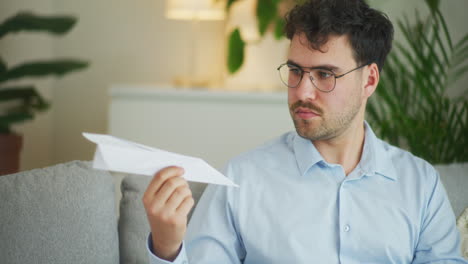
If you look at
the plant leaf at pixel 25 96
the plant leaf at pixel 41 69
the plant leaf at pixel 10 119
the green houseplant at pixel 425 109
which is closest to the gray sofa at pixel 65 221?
the green houseplant at pixel 425 109

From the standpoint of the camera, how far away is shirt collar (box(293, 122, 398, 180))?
1513mm

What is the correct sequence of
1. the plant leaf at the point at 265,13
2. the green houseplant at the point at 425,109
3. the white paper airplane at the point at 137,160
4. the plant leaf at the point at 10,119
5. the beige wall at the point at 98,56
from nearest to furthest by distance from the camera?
the white paper airplane at the point at 137,160 → the green houseplant at the point at 425,109 → the plant leaf at the point at 10,119 → the plant leaf at the point at 265,13 → the beige wall at the point at 98,56

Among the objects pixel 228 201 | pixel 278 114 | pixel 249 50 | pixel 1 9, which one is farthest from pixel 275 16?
pixel 228 201

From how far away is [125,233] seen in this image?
1585 mm

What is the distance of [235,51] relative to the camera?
372 cm

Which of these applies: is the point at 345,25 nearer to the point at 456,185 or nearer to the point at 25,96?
the point at 456,185

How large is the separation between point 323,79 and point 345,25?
0.51ft

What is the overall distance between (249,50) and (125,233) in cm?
249

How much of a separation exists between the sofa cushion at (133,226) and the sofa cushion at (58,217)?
0.09 metres

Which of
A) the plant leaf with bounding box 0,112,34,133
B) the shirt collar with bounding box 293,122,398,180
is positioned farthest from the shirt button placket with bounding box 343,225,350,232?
the plant leaf with bounding box 0,112,34,133

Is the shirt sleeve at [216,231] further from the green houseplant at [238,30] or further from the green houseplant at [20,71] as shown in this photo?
the green houseplant at [238,30]

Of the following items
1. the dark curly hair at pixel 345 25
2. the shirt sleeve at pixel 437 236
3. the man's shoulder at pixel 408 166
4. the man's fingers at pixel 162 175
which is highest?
the dark curly hair at pixel 345 25

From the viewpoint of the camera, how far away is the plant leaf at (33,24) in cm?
320

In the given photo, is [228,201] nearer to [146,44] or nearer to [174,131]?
[174,131]
